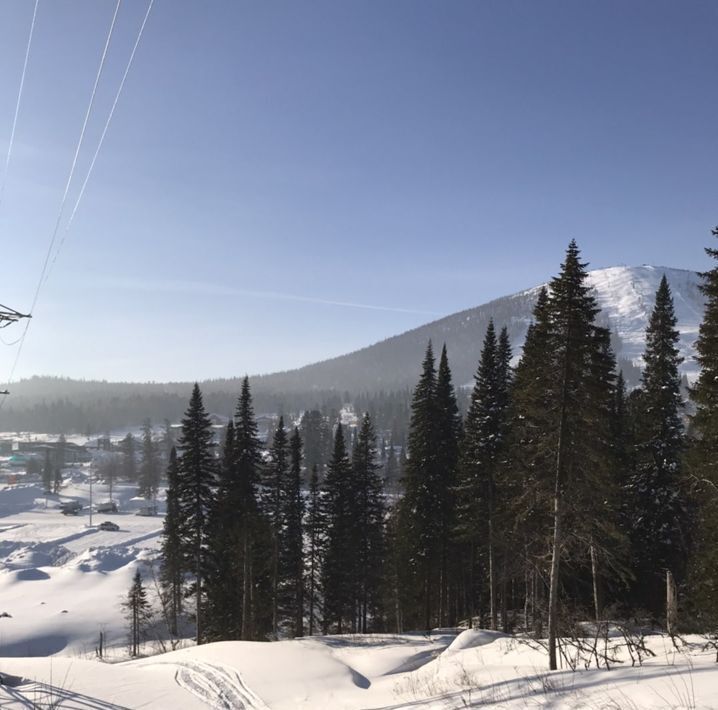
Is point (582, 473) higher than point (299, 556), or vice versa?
point (582, 473)

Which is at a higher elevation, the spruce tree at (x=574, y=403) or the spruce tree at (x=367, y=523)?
the spruce tree at (x=574, y=403)

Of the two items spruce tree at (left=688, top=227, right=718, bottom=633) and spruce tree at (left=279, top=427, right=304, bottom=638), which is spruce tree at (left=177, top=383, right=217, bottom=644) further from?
spruce tree at (left=688, top=227, right=718, bottom=633)

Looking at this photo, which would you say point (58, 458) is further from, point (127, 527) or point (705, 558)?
point (705, 558)

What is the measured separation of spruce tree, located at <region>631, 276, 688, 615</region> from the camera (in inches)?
992

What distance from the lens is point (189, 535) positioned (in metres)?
30.4

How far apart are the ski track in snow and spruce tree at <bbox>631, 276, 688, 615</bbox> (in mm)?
19937

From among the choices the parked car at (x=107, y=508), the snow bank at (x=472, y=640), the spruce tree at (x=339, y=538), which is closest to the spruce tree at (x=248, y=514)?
the spruce tree at (x=339, y=538)

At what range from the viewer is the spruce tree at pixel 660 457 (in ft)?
82.6

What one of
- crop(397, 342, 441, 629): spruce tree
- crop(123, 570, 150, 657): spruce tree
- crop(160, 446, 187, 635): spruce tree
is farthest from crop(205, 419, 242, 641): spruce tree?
crop(397, 342, 441, 629): spruce tree

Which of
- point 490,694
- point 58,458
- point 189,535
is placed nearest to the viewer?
point 490,694

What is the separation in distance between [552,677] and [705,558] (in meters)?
8.95

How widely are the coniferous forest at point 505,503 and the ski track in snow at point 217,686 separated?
324 inches

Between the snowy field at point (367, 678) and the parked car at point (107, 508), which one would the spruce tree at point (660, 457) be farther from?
the parked car at point (107, 508)

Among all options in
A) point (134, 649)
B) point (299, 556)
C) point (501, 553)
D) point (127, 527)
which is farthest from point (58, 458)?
point (501, 553)
